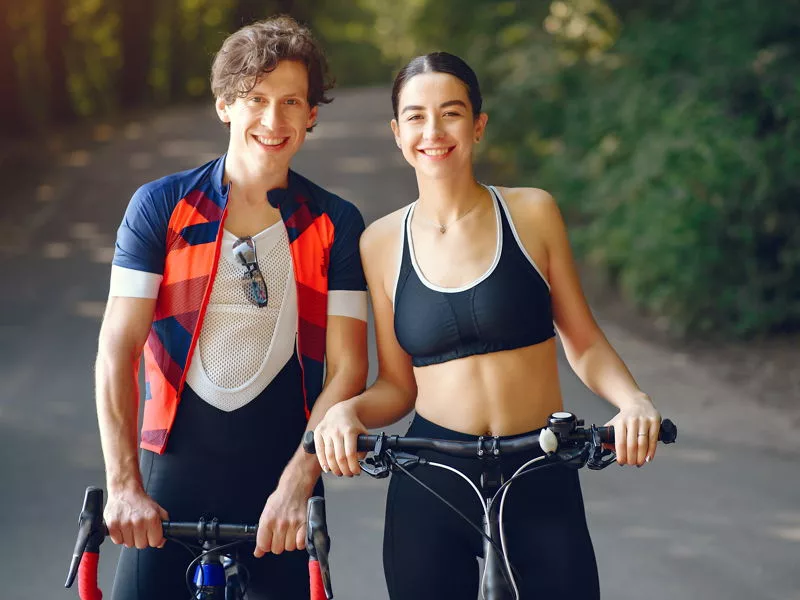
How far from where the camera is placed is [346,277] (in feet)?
10.4

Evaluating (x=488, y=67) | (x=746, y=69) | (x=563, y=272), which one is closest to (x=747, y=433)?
(x=746, y=69)

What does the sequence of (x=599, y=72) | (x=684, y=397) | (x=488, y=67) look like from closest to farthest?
(x=684, y=397), (x=599, y=72), (x=488, y=67)

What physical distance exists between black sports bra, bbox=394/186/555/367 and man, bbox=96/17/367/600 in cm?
20

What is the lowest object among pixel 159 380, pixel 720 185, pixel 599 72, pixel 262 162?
pixel 159 380

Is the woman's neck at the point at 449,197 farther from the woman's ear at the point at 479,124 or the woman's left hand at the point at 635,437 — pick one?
the woman's left hand at the point at 635,437

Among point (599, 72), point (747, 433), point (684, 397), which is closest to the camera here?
point (747, 433)

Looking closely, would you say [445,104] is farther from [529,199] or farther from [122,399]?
[122,399]

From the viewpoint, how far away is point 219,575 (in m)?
3.00

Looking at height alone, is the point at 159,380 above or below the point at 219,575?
above

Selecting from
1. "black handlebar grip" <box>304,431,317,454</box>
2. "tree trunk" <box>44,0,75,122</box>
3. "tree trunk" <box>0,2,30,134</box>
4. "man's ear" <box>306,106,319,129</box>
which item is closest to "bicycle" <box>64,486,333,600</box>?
"black handlebar grip" <box>304,431,317,454</box>

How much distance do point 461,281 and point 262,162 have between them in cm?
60

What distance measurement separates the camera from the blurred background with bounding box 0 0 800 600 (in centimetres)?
636

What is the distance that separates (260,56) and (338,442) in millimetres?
996

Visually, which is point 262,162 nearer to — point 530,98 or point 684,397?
point 684,397
